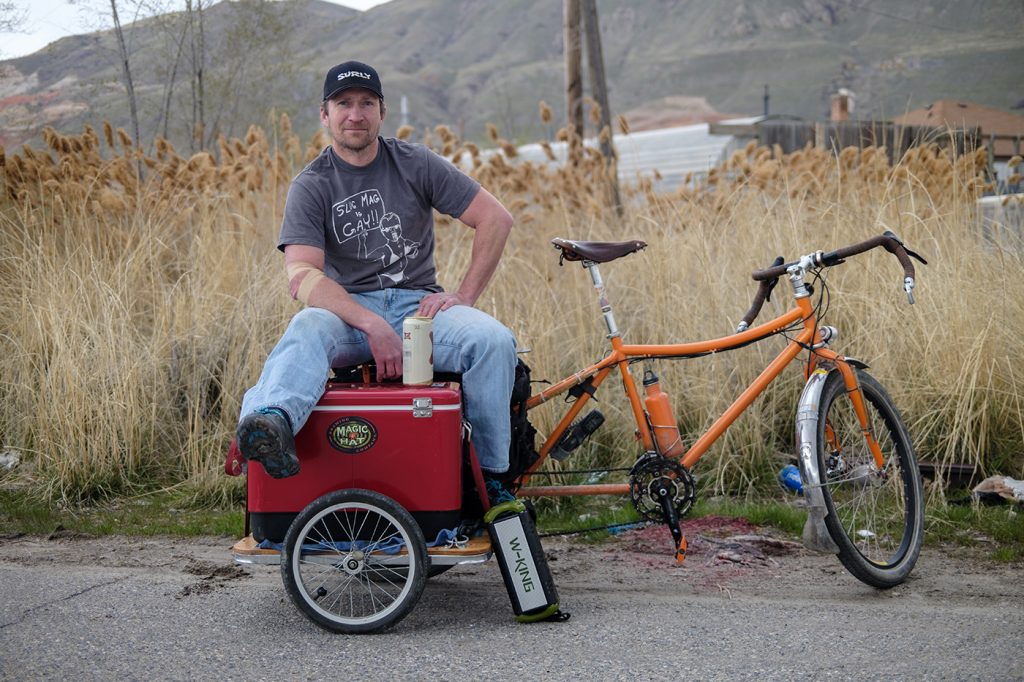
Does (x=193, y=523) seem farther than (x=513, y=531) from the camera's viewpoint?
Yes

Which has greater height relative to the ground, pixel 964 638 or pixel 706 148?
pixel 706 148

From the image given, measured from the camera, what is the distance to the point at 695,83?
3920 inches

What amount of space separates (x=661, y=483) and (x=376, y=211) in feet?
5.02

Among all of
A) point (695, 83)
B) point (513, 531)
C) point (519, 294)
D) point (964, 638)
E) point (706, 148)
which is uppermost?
point (695, 83)

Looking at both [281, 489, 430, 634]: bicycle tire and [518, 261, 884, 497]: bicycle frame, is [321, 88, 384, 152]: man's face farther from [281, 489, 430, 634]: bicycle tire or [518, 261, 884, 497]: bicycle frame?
[281, 489, 430, 634]: bicycle tire

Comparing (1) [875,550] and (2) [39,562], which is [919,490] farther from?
(2) [39,562]

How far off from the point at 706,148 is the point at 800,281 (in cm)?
1710

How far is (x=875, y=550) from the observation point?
4539mm

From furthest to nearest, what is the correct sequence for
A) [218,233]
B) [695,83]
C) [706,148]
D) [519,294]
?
[695,83] → [706,148] → [218,233] → [519,294]

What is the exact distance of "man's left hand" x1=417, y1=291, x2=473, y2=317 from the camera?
414cm

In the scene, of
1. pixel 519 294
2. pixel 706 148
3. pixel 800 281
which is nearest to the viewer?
pixel 800 281

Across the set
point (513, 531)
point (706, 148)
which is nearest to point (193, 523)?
point (513, 531)

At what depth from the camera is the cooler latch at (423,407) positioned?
3.79 m

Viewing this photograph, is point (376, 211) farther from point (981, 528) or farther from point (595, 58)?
point (595, 58)
